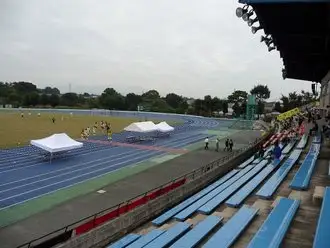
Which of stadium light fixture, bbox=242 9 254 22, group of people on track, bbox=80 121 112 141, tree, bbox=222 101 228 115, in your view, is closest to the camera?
stadium light fixture, bbox=242 9 254 22

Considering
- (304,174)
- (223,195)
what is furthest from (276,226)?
(304,174)

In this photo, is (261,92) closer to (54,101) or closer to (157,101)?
(157,101)

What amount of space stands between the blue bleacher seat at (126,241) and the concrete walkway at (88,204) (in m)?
3.03

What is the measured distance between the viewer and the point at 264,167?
16578 mm

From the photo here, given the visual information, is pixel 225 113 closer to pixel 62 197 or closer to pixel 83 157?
pixel 83 157

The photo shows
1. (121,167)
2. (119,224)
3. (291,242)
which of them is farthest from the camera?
(121,167)

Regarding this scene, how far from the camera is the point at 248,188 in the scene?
1246 centimetres

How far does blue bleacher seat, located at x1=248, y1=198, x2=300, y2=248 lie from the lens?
22.9ft

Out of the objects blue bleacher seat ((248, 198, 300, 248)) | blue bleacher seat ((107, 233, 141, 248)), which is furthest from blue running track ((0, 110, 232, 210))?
blue bleacher seat ((248, 198, 300, 248))

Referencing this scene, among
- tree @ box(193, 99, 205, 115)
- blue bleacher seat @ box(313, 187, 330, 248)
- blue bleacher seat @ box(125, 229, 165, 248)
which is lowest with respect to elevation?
blue bleacher seat @ box(125, 229, 165, 248)

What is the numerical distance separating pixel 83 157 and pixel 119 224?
15356 mm

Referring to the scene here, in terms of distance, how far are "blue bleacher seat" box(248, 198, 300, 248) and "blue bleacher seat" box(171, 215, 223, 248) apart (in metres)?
1.22

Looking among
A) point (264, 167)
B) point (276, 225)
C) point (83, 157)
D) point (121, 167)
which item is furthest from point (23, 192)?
point (276, 225)

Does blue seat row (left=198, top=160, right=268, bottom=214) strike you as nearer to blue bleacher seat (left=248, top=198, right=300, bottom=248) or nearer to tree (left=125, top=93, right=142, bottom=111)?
blue bleacher seat (left=248, top=198, right=300, bottom=248)
